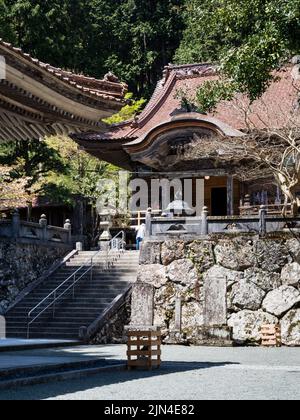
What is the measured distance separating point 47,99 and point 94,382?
154 inches

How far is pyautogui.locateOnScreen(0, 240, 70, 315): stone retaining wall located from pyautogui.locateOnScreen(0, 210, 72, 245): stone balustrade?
23 cm

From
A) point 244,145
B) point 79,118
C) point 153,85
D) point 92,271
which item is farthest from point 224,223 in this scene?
point 153,85

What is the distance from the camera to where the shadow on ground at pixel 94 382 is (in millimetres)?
8000

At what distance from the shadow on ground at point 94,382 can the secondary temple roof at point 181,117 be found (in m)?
10.4

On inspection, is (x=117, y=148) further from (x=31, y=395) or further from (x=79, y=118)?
(x=31, y=395)

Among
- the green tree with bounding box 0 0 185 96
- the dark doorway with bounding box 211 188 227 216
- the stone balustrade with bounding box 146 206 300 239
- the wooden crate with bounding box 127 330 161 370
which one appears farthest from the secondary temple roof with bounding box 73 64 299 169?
the green tree with bounding box 0 0 185 96

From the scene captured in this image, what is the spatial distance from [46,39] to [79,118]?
82.7 feet

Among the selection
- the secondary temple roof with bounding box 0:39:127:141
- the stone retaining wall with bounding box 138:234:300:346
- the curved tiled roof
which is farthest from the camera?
the curved tiled roof

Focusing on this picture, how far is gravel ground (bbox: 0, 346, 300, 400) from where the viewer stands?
7.96 metres

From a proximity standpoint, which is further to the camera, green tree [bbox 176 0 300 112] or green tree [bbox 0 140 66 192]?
green tree [bbox 0 140 66 192]

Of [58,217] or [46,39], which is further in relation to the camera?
[46,39]

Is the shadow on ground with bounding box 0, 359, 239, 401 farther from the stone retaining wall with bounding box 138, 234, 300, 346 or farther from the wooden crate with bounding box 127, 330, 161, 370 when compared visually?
the stone retaining wall with bounding box 138, 234, 300, 346

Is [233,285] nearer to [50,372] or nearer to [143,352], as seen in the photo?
[143,352]
